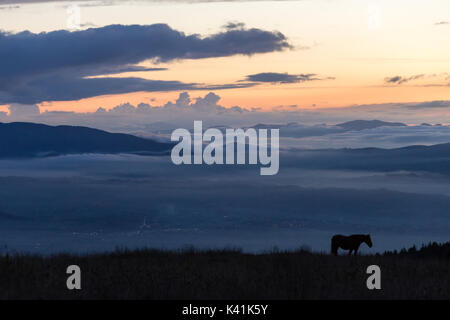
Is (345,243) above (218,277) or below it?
above

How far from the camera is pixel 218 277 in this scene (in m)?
19.1

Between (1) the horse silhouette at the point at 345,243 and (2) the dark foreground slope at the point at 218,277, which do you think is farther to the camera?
(1) the horse silhouette at the point at 345,243

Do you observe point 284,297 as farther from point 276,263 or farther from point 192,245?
point 192,245

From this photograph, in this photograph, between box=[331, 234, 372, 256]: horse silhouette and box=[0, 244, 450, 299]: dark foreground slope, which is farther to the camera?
box=[331, 234, 372, 256]: horse silhouette

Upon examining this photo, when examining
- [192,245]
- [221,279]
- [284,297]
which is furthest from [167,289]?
[192,245]

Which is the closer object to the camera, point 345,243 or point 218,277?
point 218,277

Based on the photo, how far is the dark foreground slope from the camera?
55.0 feet

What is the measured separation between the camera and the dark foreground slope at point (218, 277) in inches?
660
